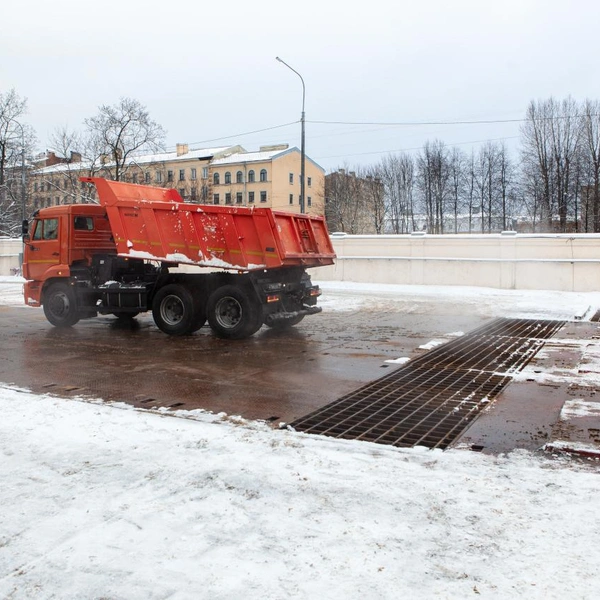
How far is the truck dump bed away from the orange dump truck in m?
0.02

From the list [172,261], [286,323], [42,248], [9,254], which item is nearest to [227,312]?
[172,261]

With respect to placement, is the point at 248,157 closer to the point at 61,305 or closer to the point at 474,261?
the point at 474,261

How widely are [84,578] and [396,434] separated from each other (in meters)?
3.14

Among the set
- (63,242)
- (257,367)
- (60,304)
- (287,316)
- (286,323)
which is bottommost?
(257,367)

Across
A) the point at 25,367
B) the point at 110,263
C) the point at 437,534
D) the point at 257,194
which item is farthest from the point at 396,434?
the point at 257,194

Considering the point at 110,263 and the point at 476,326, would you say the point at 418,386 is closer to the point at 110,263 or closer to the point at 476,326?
the point at 476,326

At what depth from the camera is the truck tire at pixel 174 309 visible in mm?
11750

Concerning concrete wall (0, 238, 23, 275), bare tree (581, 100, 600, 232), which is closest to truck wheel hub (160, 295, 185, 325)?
concrete wall (0, 238, 23, 275)

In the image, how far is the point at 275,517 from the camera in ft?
12.4

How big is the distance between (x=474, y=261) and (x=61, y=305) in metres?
14.6

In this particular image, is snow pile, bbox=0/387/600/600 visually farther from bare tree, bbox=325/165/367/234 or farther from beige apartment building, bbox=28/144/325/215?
beige apartment building, bbox=28/144/325/215

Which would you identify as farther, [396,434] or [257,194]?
[257,194]

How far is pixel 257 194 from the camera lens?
8119 cm

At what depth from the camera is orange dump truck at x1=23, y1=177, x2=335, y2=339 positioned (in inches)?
436
